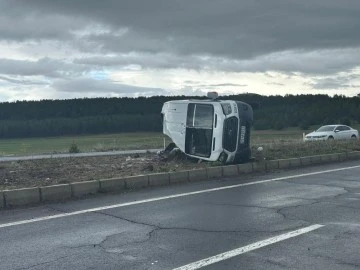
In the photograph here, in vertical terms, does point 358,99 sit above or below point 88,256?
above

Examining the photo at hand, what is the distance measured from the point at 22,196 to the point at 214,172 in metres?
5.22

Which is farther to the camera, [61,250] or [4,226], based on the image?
[4,226]

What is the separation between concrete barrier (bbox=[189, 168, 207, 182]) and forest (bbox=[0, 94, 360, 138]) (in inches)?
2082

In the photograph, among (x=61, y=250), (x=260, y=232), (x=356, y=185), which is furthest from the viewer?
(x=356, y=185)

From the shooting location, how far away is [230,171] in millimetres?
12688

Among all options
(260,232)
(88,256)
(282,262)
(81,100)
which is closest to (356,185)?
(260,232)

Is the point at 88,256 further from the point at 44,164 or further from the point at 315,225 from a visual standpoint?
the point at 44,164

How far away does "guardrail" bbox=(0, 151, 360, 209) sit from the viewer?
28.0 ft

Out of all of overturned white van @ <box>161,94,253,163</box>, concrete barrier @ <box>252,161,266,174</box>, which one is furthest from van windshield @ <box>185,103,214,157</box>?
concrete barrier @ <box>252,161,266,174</box>

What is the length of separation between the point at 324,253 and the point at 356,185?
19.4 ft

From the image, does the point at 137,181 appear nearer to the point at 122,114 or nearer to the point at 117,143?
the point at 117,143

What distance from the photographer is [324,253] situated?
5.43 metres

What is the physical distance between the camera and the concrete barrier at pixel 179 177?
1113cm

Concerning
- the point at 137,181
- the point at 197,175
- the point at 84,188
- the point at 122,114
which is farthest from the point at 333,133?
the point at 122,114
